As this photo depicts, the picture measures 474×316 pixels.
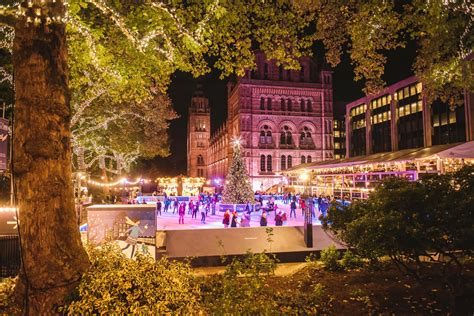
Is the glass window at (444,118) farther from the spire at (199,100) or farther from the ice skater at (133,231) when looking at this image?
the spire at (199,100)

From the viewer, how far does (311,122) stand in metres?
61.8

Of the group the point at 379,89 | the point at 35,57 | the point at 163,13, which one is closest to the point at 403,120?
the point at 379,89

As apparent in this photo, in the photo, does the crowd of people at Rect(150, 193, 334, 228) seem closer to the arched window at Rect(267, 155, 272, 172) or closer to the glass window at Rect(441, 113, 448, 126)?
the glass window at Rect(441, 113, 448, 126)

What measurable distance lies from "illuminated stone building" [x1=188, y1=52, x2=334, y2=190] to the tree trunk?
54.1 m

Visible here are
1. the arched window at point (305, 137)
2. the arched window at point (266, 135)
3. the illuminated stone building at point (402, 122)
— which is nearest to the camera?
the illuminated stone building at point (402, 122)

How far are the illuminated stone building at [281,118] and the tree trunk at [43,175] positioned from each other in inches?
2130

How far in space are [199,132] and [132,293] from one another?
9807cm

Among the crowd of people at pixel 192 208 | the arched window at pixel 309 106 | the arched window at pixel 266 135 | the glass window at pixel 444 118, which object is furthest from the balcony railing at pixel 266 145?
the glass window at pixel 444 118

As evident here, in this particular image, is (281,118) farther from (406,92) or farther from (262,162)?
(406,92)

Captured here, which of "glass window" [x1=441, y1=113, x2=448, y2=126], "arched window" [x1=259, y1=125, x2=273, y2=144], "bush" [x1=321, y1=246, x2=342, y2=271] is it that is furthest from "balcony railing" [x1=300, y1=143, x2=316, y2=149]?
"bush" [x1=321, y1=246, x2=342, y2=271]

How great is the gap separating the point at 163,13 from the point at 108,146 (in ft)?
63.2

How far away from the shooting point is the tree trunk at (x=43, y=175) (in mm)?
4102

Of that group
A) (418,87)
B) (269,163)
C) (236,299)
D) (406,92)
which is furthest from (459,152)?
(269,163)

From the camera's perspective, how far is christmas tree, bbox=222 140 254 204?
27.6 meters
